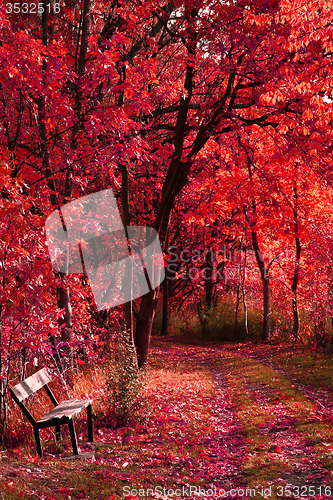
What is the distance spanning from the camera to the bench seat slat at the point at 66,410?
15.5 ft

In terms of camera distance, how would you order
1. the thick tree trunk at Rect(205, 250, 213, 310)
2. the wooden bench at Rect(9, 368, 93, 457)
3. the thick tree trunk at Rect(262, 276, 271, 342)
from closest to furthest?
the wooden bench at Rect(9, 368, 93, 457) < the thick tree trunk at Rect(262, 276, 271, 342) < the thick tree trunk at Rect(205, 250, 213, 310)

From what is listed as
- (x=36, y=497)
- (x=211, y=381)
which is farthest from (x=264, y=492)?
(x=211, y=381)

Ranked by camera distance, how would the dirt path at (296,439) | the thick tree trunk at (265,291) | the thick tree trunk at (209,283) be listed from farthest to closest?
1. the thick tree trunk at (209,283)
2. the thick tree trunk at (265,291)
3. the dirt path at (296,439)

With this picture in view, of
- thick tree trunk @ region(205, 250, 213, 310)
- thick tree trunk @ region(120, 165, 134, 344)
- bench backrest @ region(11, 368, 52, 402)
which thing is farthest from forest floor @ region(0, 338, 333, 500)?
thick tree trunk @ region(205, 250, 213, 310)

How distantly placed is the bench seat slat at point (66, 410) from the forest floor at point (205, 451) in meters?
0.46

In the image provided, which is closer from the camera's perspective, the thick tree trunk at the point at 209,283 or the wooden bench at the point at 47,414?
the wooden bench at the point at 47,414

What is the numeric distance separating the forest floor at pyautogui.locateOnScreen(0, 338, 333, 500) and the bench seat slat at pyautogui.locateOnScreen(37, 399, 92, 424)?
Result: 1.50 feet

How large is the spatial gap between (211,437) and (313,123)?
5.54m

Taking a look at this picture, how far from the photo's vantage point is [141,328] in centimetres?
988

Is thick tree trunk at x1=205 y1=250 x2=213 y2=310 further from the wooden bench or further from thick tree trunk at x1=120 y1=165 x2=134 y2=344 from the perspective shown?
the wooden bench

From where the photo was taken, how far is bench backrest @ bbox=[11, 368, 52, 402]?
183 inches

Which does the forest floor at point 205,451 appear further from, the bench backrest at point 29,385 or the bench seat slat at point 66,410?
the bench backrest at point 29,385

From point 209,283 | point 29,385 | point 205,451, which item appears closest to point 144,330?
point 205,451

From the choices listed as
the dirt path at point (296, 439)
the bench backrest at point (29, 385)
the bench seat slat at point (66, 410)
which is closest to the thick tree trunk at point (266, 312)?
the dirt path at point (296, 439)
